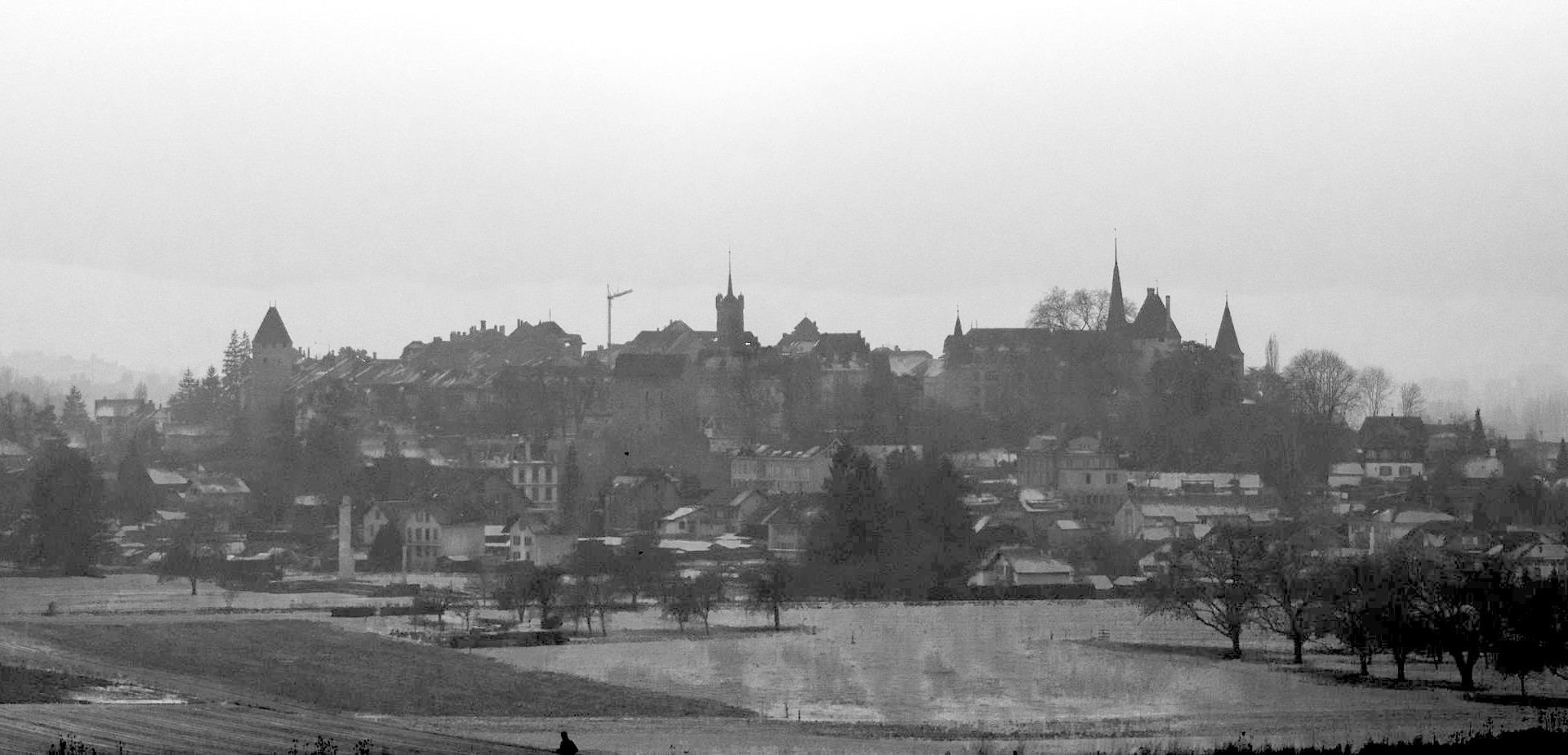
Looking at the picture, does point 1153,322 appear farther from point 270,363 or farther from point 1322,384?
point 270,363

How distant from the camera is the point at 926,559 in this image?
54688 mm

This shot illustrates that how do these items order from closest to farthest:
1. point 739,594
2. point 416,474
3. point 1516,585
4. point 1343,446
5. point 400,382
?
point 1516,585 → point 739,594 → point 416,474 → point 1343,446 → point 400,382

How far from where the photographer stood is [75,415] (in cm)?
9875

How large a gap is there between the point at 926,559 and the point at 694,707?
2180 cm

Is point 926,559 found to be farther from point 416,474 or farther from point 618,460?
point 618,460

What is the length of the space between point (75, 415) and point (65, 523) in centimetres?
4377

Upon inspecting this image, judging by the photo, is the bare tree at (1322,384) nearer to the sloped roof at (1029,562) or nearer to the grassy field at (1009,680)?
the sloped roof at (1029,562)

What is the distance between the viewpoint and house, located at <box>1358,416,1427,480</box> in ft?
242

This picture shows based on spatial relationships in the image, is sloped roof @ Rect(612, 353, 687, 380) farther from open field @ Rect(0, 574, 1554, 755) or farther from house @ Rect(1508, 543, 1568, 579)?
open field @ Rect(0, 574, 1554, 755)

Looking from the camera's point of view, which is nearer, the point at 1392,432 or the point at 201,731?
the point at 201,731

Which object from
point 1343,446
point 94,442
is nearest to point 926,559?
point 1343,446

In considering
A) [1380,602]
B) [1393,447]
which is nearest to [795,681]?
[1380,602]

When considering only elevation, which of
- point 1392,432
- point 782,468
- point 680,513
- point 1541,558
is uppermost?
point 1392,432

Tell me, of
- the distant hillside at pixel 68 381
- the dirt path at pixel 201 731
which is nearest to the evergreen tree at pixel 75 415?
the distant hillside at pixel 68 381
